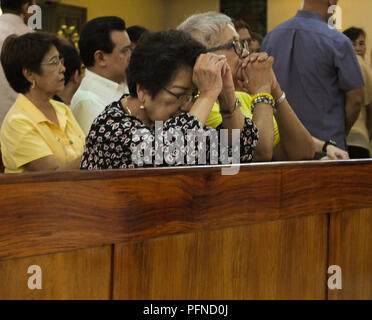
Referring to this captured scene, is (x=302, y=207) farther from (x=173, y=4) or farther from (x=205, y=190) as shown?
(x=173, y=4)

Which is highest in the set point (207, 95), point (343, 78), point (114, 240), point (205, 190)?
point (343, 78)

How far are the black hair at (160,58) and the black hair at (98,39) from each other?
1251 millimetres

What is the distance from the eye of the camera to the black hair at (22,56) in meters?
2.76

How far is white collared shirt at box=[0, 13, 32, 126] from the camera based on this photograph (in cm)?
323

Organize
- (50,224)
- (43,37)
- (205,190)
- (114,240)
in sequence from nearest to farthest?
(50,224)
(114,240)
(205,190)
(43,37)

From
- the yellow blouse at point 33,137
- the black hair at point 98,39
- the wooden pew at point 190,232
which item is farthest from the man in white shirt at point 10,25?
the wooden pew at point 190,232

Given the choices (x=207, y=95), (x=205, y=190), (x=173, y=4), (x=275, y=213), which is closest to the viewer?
(x=205, y=190)

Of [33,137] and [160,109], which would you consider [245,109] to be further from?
[33,137]

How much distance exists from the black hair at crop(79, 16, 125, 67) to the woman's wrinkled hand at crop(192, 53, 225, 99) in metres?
1.35

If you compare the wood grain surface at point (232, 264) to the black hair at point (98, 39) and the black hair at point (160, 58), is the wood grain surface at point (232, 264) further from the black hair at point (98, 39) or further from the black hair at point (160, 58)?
the black hair at point (98, 39)

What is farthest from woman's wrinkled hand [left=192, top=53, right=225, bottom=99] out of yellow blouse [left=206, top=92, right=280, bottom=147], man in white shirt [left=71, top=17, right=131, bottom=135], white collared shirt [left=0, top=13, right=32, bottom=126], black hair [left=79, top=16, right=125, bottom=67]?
white collared shirt [left=0, top=13, right=32, bottom=126]

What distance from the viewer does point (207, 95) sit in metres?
2.02

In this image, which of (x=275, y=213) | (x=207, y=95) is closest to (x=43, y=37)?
(x=207, y=95)

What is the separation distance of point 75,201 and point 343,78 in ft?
7.06
